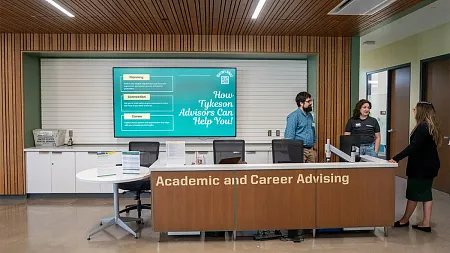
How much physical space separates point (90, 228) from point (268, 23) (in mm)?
3782

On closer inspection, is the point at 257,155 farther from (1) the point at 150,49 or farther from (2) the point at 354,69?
(1) the point at 150,49

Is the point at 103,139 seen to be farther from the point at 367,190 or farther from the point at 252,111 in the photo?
the point at 367,190

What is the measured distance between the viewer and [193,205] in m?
4.26

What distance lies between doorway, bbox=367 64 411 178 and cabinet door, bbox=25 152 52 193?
6912 mm

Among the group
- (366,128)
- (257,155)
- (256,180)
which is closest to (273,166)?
(256,180)

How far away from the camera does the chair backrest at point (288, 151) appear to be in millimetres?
5086

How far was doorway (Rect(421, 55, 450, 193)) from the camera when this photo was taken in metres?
6.58

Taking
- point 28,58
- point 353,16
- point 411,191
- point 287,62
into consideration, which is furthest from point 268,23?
point 28,58

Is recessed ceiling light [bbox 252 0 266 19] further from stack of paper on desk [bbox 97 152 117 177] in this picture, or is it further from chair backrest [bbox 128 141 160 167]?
stack of paper on desk [bbox 97 152 117 177]

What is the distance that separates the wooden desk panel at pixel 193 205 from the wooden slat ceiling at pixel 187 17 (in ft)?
6.86

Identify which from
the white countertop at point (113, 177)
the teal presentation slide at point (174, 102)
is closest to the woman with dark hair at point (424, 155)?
the white countertop at point (113, 177)

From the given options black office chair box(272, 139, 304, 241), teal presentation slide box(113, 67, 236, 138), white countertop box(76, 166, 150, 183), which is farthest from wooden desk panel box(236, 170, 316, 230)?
teal presentation slide box(113, 67, 236, 138)

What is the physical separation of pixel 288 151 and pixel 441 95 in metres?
3.51

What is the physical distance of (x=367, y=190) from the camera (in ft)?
14.3
